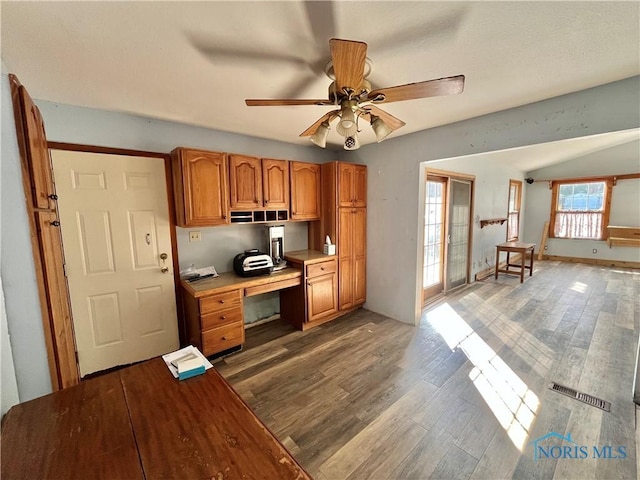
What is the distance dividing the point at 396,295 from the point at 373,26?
2913mm

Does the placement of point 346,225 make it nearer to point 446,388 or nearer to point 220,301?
point 220,301

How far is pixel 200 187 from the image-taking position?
2.44 meters

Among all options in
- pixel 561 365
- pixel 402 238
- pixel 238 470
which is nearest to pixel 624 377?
pixel 561 365

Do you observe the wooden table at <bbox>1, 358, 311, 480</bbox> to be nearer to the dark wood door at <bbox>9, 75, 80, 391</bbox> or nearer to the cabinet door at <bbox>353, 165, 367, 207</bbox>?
the dark wood door at <bbox>9, 75, 80, 391</bbox>

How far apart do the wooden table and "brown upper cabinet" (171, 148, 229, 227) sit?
1.58m

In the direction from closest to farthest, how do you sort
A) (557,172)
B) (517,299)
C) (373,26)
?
(373,26), (517,299), (557,172)

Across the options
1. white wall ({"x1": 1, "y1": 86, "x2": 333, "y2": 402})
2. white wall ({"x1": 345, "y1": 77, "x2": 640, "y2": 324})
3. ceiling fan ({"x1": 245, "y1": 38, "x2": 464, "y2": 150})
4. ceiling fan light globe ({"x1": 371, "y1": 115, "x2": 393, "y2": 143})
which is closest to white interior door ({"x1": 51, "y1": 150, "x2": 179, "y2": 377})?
white wall ({"x1": 1, "y1": 86, "x2": 333, "y2": 402})

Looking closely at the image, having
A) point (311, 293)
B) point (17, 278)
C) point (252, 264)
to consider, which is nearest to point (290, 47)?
point (17, 278)

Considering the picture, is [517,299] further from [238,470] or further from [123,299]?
[123,299]

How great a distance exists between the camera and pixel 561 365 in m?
2.40

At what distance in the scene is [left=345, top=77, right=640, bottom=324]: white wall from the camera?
183 centimetres

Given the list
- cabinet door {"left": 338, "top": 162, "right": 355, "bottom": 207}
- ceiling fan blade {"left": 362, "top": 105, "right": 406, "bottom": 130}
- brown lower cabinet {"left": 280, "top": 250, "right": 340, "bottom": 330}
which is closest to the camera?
ceiling fan blade {"left": 362, "top": 105, "right": 406, "bottom": 130}

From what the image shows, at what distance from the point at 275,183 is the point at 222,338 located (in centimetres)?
175

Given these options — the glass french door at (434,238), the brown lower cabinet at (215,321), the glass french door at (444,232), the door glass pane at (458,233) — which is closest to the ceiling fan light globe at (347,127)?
the brown lower cabinet at (215,321)
